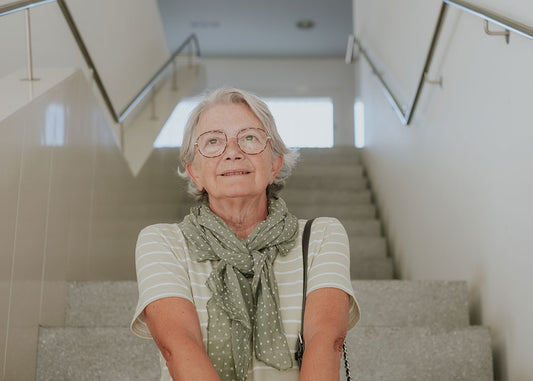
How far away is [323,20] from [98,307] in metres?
6.57

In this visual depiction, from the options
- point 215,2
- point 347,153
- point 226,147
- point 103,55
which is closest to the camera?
point 226,147

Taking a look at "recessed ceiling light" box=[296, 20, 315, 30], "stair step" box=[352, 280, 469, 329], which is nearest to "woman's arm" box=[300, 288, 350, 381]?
"stair step" box=[352, 280, 469, 329]

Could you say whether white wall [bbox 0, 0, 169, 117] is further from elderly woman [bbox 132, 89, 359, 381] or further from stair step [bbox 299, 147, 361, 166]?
elderly woman [bbox 132, 89, 359, 381]

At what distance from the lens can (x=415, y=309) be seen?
2713 millimetres

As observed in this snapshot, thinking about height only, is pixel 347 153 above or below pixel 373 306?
below

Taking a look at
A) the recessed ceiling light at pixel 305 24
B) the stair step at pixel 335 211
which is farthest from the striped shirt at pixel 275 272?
the recessed ceiling light at pixel 305 24

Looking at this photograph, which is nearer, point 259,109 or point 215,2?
point 259,109

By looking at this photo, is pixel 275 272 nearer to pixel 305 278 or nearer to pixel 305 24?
pixel 305 278

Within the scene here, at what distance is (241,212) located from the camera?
1704 mm

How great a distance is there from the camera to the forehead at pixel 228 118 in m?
1.66

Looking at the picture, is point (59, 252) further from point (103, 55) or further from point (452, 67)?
point (103, 55)

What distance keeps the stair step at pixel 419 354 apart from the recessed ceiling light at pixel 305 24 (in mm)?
6761

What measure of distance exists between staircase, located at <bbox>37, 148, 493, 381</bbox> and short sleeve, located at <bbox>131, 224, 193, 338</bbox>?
2.56ft

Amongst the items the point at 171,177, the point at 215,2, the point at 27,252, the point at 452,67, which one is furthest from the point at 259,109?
the point at 215,2
